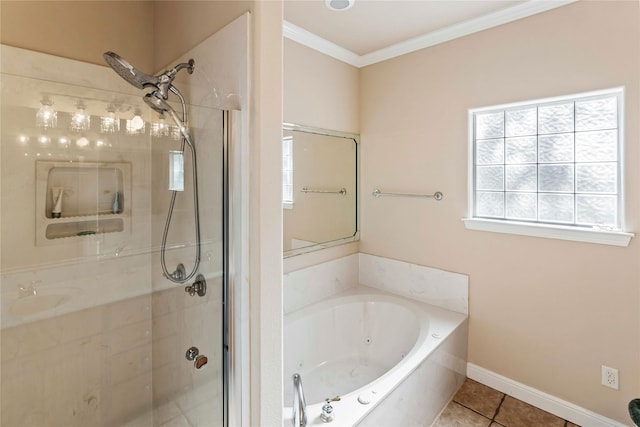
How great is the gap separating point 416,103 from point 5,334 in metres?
2.83

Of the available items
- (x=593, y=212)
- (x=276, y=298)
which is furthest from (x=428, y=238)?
(x=276, y=298)

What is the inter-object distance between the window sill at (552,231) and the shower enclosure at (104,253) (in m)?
1.87

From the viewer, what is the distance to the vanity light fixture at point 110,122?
145cm

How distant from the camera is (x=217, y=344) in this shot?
1.31 m

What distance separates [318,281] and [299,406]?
1.39 metres

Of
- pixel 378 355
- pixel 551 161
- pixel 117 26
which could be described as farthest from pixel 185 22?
pixel 378 355

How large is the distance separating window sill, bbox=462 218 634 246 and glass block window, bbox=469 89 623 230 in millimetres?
73

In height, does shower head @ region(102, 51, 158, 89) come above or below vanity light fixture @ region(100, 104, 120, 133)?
above

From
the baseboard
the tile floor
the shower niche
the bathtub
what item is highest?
the shower niche

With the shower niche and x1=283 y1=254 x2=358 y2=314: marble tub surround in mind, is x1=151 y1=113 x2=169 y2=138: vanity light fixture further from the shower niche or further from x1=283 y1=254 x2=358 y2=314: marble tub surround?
x1=283 y1=254 x2=358 y2=314: marble tub surround

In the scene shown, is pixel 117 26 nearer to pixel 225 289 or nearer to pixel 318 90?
pixel 318 90

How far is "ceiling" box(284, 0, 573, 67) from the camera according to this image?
208 centimetres

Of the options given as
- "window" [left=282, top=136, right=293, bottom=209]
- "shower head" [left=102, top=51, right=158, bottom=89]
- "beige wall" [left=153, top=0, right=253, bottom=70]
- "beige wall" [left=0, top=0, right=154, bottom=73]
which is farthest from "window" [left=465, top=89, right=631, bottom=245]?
"beige wall" [left=0, top=0, right=154, bottom=73]

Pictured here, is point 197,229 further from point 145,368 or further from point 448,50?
point 448,50
